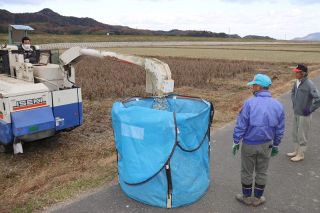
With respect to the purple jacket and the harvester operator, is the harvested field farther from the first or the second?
the purple jacket

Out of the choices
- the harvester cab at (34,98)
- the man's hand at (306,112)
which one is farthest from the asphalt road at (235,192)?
the harvester cab at (34,98)

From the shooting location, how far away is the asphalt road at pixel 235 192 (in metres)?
4.57

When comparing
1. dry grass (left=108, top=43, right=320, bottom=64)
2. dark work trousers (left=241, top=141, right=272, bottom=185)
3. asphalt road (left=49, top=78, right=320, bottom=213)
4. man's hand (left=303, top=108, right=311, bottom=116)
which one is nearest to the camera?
dark work trousers (left=241, top=141, right=272, bottom=185)

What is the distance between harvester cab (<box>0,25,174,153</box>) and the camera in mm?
5127

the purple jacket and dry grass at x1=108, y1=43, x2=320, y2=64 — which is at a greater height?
dry grass at x1=108, y1=43, x2=320, y2=64

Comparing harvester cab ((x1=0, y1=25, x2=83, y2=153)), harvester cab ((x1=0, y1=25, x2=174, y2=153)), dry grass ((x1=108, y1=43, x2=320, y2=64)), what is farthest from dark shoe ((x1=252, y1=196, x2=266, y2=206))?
dry grass ((x1=108, y1=43, x2=320, y2=64))

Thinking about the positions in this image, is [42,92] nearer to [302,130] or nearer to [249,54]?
[302,130]

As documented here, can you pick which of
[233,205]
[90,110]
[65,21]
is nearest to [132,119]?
[233,205]

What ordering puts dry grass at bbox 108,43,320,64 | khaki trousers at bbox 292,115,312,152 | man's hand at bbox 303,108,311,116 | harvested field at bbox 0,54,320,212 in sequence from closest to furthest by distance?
harvested field at bbox 0,54,320,212
man's hand at bbox 303,108,311,116
khaki trousers at bbox 292,115,312,152
dry grass at bbox 108,43,320,64

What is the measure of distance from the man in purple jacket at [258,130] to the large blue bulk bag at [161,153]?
1.76 feet

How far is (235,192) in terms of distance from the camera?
503 cm

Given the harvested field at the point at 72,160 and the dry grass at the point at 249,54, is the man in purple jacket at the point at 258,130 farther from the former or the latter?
the dry grass at the point at 249,54

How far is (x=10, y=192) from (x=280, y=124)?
3980mm

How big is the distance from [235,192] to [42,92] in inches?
150
